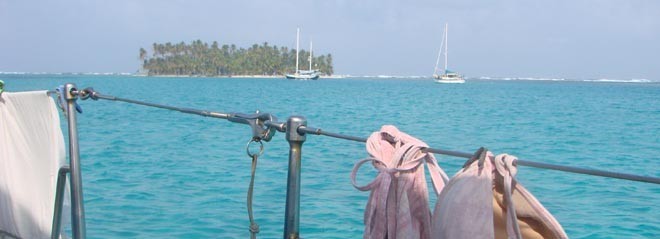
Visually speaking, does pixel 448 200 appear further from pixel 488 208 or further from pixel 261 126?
pixel 261 126

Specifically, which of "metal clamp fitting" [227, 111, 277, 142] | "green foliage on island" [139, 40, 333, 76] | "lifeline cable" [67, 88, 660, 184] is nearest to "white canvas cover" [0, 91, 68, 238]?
"lifeline cable" [67, 88, 660, 184]

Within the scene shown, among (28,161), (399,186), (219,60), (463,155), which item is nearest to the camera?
(463,155)

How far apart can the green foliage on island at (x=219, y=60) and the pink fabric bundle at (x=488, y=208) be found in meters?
144

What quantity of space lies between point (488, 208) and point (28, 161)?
249 centimetres

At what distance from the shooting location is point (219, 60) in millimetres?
151000

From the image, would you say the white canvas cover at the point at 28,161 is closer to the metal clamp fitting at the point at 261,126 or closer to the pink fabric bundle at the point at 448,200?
the metal clamp fitting at the point at 261,126

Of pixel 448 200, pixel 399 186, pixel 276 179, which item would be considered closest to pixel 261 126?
pixel 399 186

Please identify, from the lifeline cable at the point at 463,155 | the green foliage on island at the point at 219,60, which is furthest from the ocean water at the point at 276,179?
the green foliage on island at the point at 219,60

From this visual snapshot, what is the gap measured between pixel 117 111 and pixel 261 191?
21.9 m

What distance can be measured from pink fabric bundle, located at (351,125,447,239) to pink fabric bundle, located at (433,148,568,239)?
17 centimetres

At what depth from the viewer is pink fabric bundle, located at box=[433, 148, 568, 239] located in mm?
1785

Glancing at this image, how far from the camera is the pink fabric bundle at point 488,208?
1.79 meters

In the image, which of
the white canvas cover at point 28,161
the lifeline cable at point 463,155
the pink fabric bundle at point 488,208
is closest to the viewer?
the lifeline cable at point 463,155

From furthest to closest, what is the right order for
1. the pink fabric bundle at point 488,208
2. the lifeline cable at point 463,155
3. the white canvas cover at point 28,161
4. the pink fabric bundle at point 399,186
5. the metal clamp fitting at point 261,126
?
the white canvas cover at point 28,161
the metal clamp fitting at point 261,126
the pink fabric bundle at point 399,186
the pink fabric bundle at point 488,208
the lifeline cable at point 463,155
